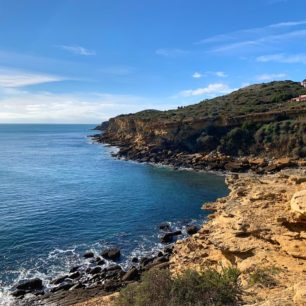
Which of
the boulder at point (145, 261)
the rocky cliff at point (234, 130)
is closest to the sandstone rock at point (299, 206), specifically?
the boulder at point (145, 261)

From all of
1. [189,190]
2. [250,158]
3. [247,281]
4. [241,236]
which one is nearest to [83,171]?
[189,190]

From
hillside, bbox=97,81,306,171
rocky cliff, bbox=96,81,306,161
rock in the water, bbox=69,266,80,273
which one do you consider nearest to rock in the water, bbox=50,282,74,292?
rock in the water, bbox=69,266,80,273

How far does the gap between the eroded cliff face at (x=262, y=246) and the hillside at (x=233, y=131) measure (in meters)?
42.6

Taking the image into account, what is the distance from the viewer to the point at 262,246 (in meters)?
18.4

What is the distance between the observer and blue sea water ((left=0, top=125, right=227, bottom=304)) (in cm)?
2926

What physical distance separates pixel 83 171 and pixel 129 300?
52.5 meters

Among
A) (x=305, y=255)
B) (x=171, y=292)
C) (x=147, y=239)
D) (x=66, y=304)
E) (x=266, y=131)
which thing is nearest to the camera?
(x=171, y=292)

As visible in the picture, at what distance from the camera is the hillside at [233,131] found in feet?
221

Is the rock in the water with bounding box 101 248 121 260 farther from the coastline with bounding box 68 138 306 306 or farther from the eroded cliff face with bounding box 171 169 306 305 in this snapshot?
the eroded cliff face with bounding box 171 169 306 305

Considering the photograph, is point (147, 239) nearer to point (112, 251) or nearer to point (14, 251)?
point (112, 251)

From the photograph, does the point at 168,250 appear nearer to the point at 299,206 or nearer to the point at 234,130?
the point at 299,206

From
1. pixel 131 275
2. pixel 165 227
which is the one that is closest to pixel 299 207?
pixel 131 275

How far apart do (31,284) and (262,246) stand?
15.0m

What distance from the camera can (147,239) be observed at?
32.8 meters
